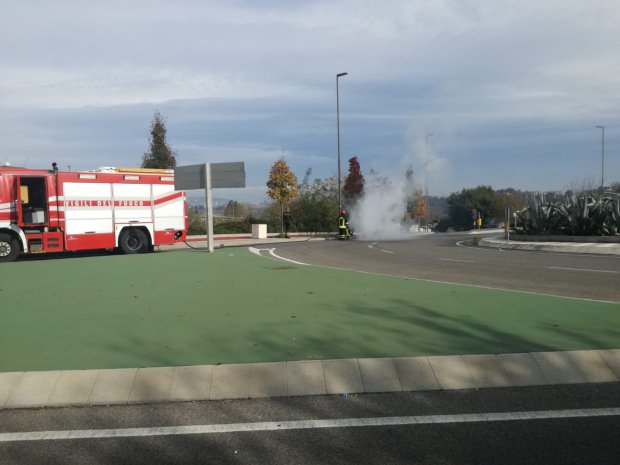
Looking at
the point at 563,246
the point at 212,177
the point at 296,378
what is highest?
the point at 212,177

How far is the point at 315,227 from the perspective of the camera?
1742 inches

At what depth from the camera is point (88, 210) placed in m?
19.7

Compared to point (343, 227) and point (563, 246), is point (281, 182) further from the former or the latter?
point (563, 246)

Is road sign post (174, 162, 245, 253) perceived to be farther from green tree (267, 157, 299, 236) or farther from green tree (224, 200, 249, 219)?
green tree (224, 200, 249, 219)

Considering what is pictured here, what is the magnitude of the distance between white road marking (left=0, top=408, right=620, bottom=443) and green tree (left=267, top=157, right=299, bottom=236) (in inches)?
1402

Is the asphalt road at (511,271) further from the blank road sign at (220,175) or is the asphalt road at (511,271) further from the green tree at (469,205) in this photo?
the green tree at (469,205)

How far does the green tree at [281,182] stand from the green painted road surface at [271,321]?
2898 centimetres

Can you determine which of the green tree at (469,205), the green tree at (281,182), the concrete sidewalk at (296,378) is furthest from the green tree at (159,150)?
the green tree at (469,205)

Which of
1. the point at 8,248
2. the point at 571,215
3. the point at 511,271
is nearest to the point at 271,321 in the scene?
the point at 511,271

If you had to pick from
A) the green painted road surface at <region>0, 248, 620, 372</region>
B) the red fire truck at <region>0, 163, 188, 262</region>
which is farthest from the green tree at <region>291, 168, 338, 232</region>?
the green painted road surface at <region>0, 248, 620, 372</region>

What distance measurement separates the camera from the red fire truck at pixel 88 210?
1802 cm

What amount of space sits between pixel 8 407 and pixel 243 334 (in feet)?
8.05

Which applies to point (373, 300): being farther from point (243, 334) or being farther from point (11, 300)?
point (11, 300)

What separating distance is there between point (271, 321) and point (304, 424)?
2.83 m
